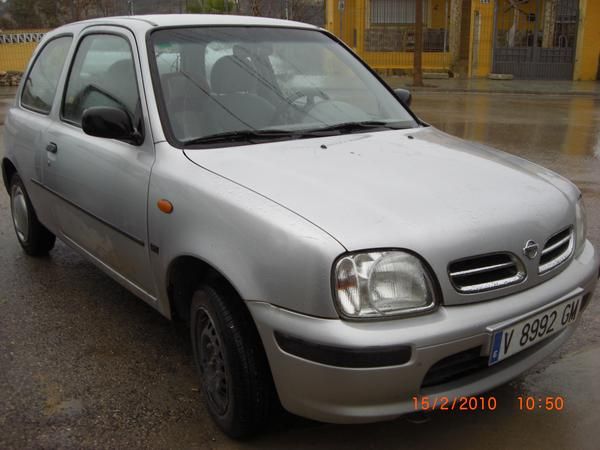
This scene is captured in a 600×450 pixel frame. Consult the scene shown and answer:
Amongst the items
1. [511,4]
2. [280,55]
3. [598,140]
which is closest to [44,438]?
[280,55]

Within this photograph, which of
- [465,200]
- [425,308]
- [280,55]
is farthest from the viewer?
[280,55]

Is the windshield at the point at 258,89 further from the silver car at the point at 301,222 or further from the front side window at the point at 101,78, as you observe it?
the front side window at the point at 101,78

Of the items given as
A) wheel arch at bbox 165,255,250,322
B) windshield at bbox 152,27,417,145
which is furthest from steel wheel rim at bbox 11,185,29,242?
wheel arch at bbox 165,255,250,322

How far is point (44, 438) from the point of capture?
2.73m

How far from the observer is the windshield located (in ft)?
10.5

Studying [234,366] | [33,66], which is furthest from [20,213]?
[234,366]

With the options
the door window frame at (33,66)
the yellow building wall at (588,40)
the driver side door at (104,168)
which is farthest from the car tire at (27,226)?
the yellow building wall at (588,40)

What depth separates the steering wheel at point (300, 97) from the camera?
3369mm

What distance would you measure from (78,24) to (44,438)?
266 cm

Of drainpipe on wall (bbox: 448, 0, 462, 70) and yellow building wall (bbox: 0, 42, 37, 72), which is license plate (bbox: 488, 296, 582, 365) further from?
drainpipe on wall (bbox: 448, 0, 462, 70)

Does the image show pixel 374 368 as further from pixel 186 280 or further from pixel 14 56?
pixel 14 56

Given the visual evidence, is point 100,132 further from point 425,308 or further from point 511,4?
point 511,4

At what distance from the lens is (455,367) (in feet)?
7.70

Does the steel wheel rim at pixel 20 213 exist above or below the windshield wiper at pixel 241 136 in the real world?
below
